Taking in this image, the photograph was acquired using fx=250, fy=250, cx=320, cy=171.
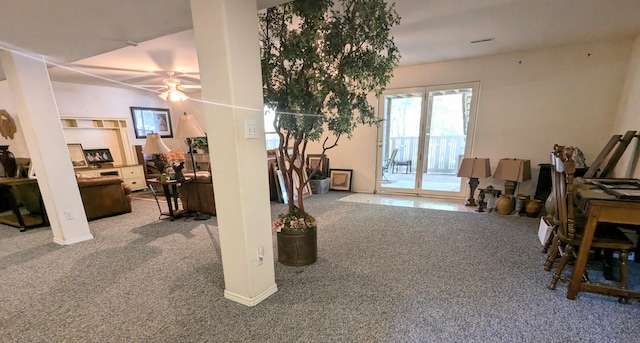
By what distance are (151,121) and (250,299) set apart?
632 cm

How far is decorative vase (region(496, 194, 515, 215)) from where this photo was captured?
A: 11.8ft

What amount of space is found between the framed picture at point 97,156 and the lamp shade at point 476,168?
729 centimetres

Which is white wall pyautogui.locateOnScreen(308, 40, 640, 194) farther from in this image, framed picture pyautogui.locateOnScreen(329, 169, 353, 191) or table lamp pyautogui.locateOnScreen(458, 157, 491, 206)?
framed picture pyautogui.locateOnScreen(329, 169, 353, 191)

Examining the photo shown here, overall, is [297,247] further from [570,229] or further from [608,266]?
[608,266]

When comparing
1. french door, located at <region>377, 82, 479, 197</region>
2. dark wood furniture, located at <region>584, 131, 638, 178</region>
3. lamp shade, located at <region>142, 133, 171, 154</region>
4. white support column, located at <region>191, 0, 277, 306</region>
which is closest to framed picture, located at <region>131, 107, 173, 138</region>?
lamp shade, located at <region>142, 133, 171, 154</region>

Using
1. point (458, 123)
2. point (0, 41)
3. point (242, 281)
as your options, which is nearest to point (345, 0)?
point (242, 281)

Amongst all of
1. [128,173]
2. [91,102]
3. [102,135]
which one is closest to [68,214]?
[128,173]

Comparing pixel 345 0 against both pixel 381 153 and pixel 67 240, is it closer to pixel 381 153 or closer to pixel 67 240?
pixel 381 153

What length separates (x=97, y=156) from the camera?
5.51 m

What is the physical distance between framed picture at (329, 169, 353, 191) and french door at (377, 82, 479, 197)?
65 cm

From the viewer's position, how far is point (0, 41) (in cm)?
228

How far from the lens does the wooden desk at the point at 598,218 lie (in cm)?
157

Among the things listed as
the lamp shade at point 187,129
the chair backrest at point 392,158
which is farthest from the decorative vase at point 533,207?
the lamp shade at point 187,129

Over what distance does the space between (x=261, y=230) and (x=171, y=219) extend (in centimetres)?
263
